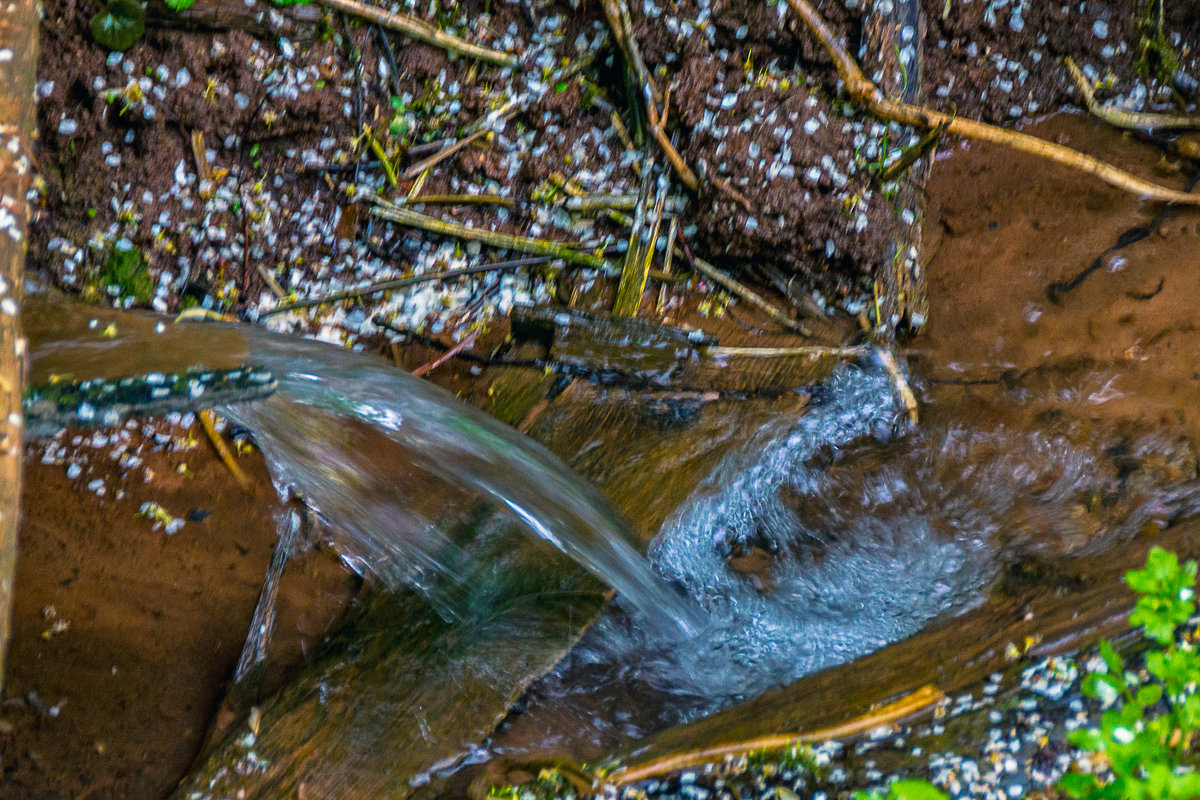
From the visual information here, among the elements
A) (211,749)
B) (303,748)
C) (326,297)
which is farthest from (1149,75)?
(211,749)

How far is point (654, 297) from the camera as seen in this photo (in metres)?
3.06

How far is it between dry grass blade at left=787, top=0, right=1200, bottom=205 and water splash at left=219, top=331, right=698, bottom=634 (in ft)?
5.67

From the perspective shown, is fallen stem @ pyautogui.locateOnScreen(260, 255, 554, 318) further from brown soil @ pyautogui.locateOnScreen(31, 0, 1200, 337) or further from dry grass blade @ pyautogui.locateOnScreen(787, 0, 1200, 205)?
dry grass blade @ pyautogui.locateOnScreen(787, 0, 1200, 205)

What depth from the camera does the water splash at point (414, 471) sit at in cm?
234

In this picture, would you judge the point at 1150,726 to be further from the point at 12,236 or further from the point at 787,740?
the point at 12,236

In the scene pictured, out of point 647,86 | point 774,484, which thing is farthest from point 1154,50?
point 774,484

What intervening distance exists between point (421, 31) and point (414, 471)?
5.78 feet

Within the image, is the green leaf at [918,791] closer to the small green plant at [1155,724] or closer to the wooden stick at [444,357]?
the small green plant at [1155,724]

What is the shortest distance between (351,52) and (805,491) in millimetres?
2399

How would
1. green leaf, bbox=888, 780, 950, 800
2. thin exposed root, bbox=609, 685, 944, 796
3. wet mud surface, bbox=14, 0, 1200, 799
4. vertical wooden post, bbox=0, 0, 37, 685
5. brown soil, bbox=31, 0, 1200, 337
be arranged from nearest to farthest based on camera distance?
green leaf, bbox=888, 780, 950, 800 < vertical wooden post, bbox=0, 0, 37, 685 < thin exposed root, bbox=609, 685, 944, 796 < wet mud surface, bbox=14, 0, 1200, 799 < brown soil, bbox=31, 0, 1200, 337

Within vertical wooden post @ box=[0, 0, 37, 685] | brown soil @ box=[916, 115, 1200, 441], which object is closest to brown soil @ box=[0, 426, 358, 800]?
vertical wooden post @ box=[0, 0, 37, 685]

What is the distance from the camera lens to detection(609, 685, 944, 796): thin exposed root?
2139 millimetres

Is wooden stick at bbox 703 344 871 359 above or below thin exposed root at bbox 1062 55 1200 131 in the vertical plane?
below

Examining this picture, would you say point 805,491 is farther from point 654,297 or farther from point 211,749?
point 211,749
